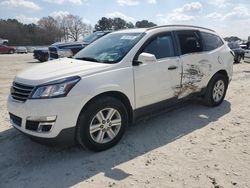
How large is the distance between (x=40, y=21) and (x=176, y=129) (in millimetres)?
85714

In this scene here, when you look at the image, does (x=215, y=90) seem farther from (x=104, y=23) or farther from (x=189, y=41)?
(x=104, y=23)

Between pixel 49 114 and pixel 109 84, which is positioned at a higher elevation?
pixel 109 84

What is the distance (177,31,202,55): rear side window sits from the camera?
521cm

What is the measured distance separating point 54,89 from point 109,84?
0.78 m

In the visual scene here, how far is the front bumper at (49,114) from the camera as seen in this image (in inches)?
140

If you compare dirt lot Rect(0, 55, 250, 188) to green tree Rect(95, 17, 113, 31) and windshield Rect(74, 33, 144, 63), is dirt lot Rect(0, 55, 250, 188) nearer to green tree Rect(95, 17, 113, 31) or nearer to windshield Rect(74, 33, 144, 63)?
windshield Rect(74, 33, 144, 63)

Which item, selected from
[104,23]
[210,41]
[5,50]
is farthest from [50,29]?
[210,41]

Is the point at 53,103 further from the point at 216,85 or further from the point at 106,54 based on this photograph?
the point at 216,85

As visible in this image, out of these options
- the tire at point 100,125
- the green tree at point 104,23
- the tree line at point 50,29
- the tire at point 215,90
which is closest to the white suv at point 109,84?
the tire at point 100,125

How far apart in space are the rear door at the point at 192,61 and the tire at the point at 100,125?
5.08 feet

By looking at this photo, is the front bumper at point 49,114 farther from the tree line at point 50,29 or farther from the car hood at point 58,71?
the tree line at point 50,29

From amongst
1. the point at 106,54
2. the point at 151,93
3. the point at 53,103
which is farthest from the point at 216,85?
the point at 53,103

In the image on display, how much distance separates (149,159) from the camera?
12.7 ft

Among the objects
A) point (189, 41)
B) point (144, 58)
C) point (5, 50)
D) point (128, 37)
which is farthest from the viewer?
point (5, 50)
